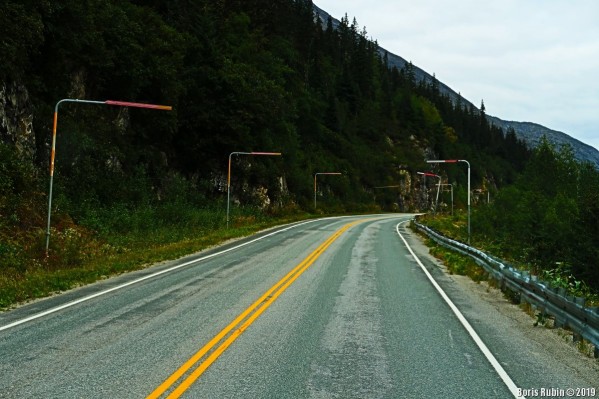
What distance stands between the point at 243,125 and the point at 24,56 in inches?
847

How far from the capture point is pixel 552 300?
30.1 ft

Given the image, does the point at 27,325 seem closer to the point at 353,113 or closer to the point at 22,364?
the point at 22,364

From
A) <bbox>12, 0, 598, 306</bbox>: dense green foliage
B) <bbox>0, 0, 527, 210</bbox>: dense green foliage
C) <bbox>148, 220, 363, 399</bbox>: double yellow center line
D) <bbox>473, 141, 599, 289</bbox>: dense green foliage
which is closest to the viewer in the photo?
<bbox>148, 220, 363, 399</bbox>: double yellow center line

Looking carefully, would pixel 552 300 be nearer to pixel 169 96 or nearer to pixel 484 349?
Answer: pixel 484 349

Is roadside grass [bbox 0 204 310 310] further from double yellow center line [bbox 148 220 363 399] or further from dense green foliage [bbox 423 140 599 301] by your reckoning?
dense green foliage [bbox 423 140 599 301]

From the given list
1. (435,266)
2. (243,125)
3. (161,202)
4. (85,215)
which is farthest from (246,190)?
(435,266)

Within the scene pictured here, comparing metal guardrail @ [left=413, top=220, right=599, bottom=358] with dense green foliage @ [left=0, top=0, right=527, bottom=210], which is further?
dense green foliage @ [left=0, top=0, right=527, bottom=210]

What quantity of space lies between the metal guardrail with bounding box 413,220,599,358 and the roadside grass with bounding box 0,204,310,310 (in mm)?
11168

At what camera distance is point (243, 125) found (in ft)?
136

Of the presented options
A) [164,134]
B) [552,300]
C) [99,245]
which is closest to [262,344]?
[552,300]

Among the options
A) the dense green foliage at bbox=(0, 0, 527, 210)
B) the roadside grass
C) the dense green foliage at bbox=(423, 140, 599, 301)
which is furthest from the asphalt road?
the dense green foliage at bbox=(0, 0, 527, 210)

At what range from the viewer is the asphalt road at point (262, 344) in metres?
5.54

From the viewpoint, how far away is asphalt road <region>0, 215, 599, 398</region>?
5539mm

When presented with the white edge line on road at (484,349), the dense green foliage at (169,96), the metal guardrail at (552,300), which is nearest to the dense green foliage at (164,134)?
the dense green foliage at (169,96)
